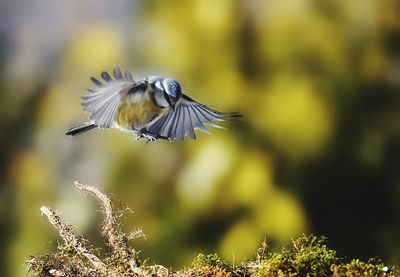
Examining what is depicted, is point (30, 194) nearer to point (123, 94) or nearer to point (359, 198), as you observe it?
point (123, 94)

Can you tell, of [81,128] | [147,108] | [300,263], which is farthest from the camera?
[81,128]

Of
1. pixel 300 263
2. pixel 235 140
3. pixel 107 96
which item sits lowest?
pixel 300 263

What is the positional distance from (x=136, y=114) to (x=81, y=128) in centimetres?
13

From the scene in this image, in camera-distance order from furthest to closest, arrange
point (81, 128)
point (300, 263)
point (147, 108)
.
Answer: point (81, 128), point (147, 108), point (300, 263)

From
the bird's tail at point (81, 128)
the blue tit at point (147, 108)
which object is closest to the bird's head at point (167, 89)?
the blue tit at point (147, 108)

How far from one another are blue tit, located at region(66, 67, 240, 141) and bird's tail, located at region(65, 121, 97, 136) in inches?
1.5

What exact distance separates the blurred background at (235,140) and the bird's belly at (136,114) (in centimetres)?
18

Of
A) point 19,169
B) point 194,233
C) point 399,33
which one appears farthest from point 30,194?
point 399,33

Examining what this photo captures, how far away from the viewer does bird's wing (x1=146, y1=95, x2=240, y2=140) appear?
77 cm

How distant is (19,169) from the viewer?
990 mm

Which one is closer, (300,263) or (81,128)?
(300,263)

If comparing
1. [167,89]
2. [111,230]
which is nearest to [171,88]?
[167,89]

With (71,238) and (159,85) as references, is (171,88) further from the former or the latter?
(71,238)

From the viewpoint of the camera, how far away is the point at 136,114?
0.76 metres
